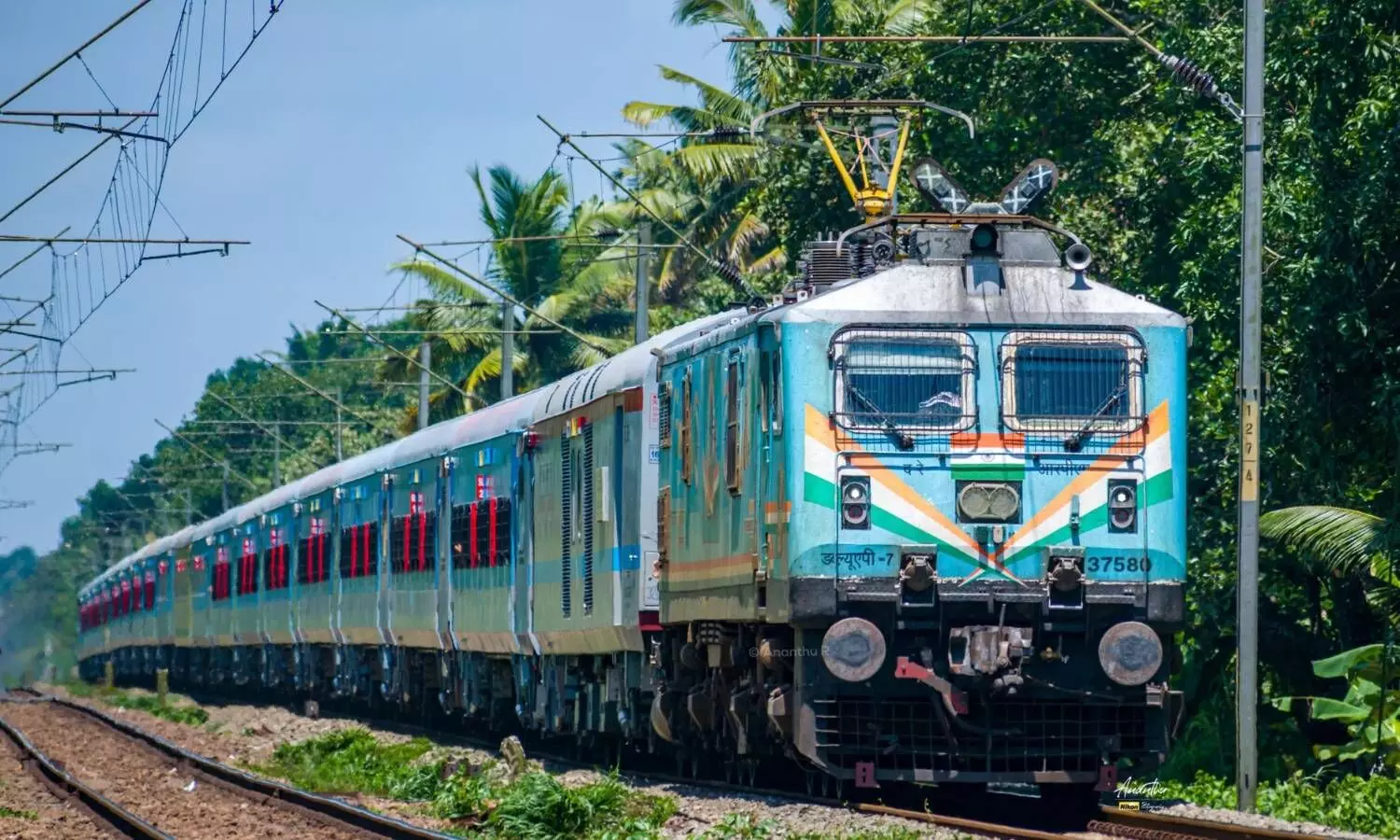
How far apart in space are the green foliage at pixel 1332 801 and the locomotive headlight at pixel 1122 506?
8.96 feet

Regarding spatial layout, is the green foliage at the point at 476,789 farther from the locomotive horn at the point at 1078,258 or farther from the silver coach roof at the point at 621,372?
the locomotive horn at the point at 1078,258

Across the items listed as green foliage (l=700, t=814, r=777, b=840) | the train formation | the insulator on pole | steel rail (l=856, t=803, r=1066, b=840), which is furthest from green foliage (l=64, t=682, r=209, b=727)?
green foliage (l=700, t=814, r=777, b=840)

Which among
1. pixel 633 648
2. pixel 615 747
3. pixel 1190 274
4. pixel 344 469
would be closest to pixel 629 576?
pixel 633 648

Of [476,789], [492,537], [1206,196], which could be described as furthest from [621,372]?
[1206,196]

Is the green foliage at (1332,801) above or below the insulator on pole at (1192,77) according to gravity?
below

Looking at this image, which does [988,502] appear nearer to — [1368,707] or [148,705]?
[1368,707]

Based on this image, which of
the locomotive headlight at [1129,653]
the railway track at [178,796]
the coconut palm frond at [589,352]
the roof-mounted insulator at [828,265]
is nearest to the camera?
the locomotive headlight at [1129,653]

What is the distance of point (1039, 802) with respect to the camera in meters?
16.5

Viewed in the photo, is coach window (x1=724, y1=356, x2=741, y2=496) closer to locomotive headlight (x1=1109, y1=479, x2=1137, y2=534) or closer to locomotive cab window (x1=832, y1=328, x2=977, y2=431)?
locomotive cab window (x1=832, y1=328, x2=977, y2=431)

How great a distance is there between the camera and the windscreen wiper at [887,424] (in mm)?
15305

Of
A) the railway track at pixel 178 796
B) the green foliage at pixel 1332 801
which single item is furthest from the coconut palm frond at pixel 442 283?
the green foliage at pixel 1332 801

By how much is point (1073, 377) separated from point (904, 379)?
1.11 meters

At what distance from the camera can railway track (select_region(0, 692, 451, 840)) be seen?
703 inches

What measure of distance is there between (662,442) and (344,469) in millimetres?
18064
